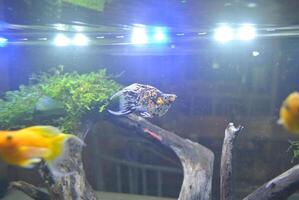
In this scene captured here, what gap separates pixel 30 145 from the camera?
185 centimetres

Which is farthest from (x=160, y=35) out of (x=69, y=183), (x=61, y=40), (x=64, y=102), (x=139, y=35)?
(x=69, y=183)

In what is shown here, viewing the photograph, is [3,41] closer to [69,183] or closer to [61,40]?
[61,40]

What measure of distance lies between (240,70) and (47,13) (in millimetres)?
3822

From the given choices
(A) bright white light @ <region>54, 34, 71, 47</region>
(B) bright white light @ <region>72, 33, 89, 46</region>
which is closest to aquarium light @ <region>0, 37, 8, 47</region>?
(A) bright white light @ <region>54, 34, 71, 47</region>

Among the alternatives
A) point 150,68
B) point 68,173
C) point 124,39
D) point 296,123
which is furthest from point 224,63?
point 296,123

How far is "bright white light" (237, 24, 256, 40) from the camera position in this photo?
18.9ft

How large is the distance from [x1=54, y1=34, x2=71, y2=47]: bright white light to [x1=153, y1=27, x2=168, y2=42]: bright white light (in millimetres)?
1865

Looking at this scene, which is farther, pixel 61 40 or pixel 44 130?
pixel 61 40

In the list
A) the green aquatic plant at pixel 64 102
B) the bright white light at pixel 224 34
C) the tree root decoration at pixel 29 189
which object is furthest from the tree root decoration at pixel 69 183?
the bright white light at pixel 224 34

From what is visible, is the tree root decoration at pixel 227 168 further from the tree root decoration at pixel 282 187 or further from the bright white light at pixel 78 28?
the bright white light at pixel 78 28

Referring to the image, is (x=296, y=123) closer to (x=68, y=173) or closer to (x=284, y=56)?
(x=68, y=173)

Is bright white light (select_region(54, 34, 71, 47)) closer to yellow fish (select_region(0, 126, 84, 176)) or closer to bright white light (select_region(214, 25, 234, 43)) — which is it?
bright white light (select_region(214, 25, 234, 43))

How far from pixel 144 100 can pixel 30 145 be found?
2526 mm

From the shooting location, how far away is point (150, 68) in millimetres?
6789
